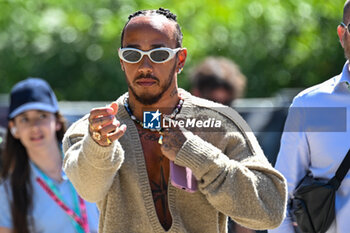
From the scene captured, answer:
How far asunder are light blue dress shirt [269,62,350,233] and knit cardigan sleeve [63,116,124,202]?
125cm

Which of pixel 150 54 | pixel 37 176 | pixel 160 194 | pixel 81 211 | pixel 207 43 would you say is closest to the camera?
pixel 150 54

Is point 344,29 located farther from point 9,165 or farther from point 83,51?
point 83,51

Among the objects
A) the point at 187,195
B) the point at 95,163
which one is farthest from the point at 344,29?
the point at 95,163

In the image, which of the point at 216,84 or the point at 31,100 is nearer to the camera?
the point at 31,100

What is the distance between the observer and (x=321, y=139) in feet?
14.3

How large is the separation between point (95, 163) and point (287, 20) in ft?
23.2

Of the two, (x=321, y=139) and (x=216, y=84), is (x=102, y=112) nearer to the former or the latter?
(x=321, y=139)

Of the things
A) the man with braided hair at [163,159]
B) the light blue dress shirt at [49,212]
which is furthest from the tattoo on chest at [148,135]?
the light blue dress shirt at [49,212]

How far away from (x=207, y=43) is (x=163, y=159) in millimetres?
6352

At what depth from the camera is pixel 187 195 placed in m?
3.68

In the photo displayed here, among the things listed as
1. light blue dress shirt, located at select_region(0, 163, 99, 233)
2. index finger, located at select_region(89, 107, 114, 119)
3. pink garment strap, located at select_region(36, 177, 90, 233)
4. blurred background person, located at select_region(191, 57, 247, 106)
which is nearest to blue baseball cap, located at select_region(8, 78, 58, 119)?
light blue dress shirt, located at select_region(0, 163, 99, 233)

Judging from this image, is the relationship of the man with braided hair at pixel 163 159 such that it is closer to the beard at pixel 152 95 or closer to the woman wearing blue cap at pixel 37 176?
the beard at pixel 152 95

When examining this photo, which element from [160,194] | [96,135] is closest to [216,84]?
[160,194]

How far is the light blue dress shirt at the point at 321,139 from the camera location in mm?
4301
